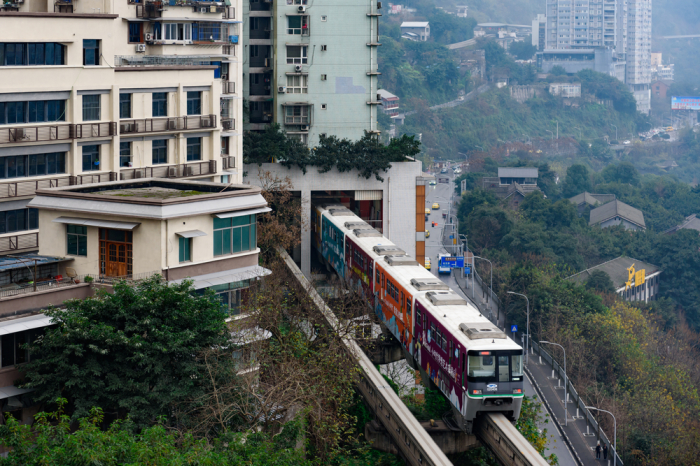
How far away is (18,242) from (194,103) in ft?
41.9

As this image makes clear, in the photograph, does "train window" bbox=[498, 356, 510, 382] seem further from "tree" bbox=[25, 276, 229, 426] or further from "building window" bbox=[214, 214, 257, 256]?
"building window" bbox=[214, 214, 257, 256]

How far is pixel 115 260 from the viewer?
33594mm

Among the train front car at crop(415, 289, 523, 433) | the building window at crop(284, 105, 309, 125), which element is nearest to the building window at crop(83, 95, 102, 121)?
the train front car at crop(415, 289, 523, 433)

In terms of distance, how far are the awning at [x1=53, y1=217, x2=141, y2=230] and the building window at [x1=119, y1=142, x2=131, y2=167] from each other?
35.3 ft

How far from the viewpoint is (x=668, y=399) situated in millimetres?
65438

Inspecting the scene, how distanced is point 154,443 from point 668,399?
165 ft

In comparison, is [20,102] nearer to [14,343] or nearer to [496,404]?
[14,343]

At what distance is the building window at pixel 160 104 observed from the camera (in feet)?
150

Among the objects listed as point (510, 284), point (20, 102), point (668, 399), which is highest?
point (20, 102)

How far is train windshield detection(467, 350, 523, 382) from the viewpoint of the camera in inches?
1300

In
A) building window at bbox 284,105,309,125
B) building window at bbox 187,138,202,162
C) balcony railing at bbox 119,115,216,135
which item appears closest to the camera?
balcony railing at bbox 119,115,216,135

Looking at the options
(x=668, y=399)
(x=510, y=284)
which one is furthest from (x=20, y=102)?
(x=510, y=284)

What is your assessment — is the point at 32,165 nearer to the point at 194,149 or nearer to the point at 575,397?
the point at 194,149

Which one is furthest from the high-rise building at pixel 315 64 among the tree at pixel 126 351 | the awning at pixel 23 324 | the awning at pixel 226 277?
the awning at pixel 23 324
